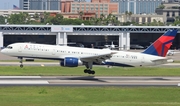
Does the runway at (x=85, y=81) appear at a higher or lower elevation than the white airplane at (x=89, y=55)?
lower

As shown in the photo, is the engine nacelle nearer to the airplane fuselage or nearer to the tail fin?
the airplane fuselage

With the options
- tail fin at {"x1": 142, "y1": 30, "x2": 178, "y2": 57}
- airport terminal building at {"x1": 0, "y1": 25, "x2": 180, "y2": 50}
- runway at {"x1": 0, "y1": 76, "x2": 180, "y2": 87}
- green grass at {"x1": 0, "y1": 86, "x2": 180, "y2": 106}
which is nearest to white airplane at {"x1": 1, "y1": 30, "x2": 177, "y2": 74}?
tail fin at {"x1": 142, "y1": 30, "x2": 178, "y2": 57}

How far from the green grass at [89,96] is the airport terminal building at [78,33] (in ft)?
325

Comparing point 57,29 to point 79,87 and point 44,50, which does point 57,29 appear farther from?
point 79,87

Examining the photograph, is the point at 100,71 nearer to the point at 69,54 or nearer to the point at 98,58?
the point at 98,58

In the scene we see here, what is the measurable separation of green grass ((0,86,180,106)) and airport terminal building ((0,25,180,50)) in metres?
98.9

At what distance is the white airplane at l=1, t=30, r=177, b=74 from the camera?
204ft

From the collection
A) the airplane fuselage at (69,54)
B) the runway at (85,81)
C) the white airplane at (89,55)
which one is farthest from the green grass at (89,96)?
the airplane fuselage at (69,54)

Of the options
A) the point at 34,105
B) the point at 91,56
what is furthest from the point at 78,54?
the point at 34,105

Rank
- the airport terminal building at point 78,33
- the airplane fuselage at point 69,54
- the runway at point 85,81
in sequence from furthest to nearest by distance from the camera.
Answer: the airport terminal building at point 78,33, the airplane fuselage at point 69,54, the runway at point 85,81

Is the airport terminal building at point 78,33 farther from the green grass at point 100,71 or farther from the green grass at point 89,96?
the green grass at point 89,96

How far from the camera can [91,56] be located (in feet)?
204

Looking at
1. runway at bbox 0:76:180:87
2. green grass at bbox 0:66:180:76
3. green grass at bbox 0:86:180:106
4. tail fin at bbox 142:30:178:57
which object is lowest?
green grass at bbox 0:66:180:76

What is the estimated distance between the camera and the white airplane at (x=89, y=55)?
62250 millimetres
